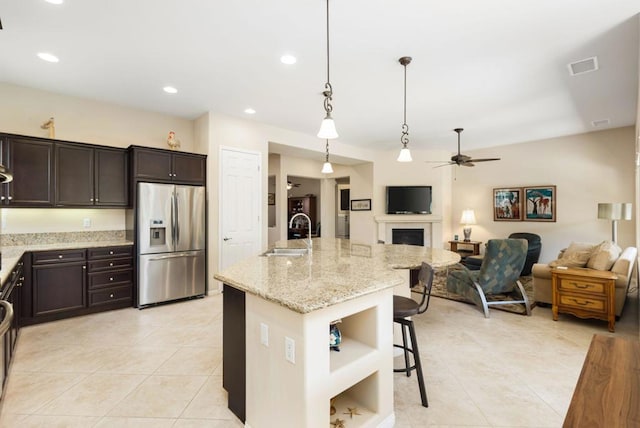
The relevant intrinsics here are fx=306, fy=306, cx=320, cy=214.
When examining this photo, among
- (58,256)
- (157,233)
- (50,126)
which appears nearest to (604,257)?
(157,233)

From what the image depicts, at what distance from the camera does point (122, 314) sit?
3.71 m

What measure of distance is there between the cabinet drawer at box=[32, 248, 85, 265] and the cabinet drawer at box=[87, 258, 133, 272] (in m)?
0.14

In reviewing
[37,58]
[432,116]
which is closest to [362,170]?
[432,116]

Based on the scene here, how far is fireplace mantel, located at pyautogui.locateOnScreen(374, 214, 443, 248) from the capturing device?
23.5 ft

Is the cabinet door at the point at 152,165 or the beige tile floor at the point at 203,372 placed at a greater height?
the cabinet door at the point at 152,165

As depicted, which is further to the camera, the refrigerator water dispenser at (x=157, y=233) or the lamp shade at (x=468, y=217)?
the lamp shade at (x=468, y=217)

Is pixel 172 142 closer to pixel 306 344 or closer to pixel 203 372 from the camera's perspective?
pixel 203 372

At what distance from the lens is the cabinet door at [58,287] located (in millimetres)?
3328

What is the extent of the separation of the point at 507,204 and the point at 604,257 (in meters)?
3.57

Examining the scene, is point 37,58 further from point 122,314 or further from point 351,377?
point 351,377

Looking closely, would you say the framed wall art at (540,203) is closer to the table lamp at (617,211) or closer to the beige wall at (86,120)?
the table lamp at (617,211)

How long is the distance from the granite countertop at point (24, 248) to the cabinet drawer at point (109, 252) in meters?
0.05

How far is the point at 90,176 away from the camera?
3807 mm

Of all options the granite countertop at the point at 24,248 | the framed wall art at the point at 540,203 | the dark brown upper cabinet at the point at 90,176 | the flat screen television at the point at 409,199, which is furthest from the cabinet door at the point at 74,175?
the framed wall art at the point at 540,203
